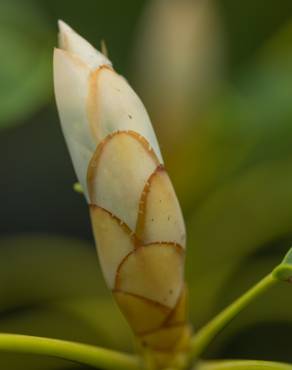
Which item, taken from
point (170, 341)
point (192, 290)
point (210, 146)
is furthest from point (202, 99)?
point (170, 341)

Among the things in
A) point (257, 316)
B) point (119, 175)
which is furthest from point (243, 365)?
point (257, 316)

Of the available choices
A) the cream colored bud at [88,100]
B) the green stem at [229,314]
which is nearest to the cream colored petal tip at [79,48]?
the cream colored bud at [88,100]

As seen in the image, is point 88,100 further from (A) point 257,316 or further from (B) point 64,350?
(A) point 257,316

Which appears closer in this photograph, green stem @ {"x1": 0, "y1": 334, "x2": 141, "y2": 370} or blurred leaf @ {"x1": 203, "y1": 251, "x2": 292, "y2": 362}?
green stem @ {"x1": 0, "y1": 334, "x2": 141, "y2": 370}

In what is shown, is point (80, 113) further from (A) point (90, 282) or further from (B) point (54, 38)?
(B) point (54, 38)

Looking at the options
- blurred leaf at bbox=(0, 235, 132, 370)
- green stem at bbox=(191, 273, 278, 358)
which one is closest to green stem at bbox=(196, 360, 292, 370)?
green stem at bbox=(191, 273, 278, 358)

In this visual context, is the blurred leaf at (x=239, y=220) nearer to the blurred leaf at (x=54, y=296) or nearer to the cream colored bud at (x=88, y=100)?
the blurred leaf at (x=54, y=296)

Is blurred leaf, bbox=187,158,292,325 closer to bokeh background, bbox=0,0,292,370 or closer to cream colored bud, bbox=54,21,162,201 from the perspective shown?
bokeh background, bbox=0,0,292,370
